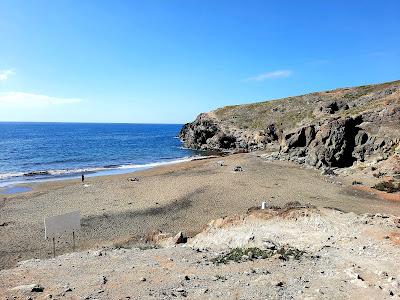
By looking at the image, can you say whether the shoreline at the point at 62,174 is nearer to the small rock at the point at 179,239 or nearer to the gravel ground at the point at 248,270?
the small rock at the point at 179,239

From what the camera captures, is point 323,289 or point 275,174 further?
point 275,174

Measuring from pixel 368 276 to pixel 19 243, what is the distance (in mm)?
21251

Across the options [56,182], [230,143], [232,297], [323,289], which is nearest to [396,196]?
[323,289]

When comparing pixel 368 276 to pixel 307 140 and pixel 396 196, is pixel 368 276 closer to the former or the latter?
pixel 396 196

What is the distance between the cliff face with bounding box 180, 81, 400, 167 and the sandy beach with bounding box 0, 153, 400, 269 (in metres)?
6.91

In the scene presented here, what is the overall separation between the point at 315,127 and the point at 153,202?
111ft

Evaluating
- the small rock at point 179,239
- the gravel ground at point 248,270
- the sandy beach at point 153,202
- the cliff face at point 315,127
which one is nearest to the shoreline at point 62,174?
the sandy beach at point 153,202

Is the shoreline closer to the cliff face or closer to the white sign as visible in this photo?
the cliff face

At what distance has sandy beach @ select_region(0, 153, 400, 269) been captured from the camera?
25.8 metres

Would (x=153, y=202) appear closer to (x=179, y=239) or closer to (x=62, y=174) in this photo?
(x=179, y=239)

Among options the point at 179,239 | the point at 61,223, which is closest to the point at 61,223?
the point at 61,223

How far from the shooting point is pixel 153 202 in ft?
114

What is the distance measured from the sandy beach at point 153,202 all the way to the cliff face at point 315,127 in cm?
691

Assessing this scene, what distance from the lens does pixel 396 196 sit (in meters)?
35.0
